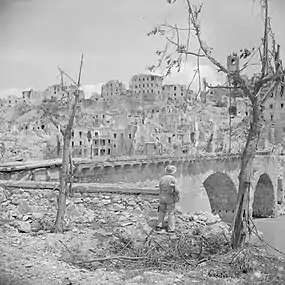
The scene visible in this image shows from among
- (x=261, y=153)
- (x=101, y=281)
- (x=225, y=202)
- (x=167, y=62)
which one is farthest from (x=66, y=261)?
(x=261, y=153)

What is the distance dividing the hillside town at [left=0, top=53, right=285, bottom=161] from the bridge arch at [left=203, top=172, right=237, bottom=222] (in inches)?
127

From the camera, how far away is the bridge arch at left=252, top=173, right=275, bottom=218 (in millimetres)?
35759

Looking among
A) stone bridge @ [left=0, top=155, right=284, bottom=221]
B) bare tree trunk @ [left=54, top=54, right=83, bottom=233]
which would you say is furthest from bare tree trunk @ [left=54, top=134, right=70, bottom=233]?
stone bridge @ [left=0, top=155, right=284, bottom=221]

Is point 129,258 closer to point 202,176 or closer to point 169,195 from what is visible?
point 169,195

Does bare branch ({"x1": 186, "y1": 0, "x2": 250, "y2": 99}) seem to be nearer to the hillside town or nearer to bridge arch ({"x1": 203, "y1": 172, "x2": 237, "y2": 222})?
the hillside town

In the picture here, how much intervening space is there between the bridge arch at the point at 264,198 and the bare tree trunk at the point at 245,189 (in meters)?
30.6

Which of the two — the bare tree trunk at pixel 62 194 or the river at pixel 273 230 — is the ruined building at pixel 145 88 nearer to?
the river at pixel 273 230

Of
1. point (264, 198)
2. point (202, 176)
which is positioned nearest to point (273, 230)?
point (202, 176)

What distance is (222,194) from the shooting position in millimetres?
32969

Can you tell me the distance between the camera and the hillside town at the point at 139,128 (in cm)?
4381

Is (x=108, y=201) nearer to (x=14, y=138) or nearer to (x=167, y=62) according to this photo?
(x=167, y=62)

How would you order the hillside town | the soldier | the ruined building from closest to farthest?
Answer: the soldier < the hillside town < the ruined building

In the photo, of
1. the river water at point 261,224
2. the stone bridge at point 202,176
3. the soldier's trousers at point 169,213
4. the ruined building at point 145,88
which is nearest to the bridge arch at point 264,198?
the stone bridge at point 202,176

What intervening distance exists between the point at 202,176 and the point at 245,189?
22319 mm
